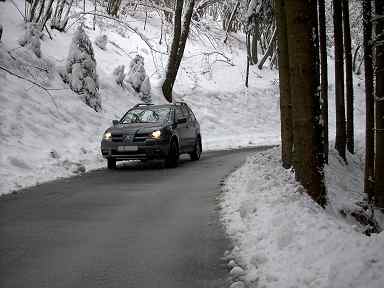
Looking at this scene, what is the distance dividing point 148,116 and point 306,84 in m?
8.10

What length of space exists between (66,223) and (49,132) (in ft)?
36.3

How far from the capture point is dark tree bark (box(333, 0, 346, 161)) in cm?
1551

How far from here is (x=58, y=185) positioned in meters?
11.1

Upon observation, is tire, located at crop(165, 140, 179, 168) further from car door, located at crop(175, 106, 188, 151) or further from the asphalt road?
the asphalt road

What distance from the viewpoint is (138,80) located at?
28078 mm

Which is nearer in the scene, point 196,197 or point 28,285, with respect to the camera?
point 28,285

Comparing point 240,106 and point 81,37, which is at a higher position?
point 81,37

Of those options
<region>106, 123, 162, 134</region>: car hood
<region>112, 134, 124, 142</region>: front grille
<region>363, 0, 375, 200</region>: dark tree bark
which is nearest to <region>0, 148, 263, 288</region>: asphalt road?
<region>112, 134, 124, 142</region>: front grille

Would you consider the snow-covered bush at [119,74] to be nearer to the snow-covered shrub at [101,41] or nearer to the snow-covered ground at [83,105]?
the snow-covered ground at [83,105]

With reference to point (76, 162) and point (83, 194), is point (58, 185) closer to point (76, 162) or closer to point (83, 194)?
point (83, 194)

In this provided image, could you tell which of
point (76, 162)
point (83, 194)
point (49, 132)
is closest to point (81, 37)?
point (49, 132)

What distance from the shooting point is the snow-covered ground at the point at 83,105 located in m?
14.6

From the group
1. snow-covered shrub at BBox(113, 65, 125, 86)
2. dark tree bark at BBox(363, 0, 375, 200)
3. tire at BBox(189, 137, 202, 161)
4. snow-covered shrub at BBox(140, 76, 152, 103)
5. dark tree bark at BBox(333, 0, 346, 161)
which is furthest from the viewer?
snow-covered shrub at BBox(140, 76, 152, 103)

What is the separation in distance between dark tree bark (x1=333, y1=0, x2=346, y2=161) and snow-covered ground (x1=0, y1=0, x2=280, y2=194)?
21.7 ft
